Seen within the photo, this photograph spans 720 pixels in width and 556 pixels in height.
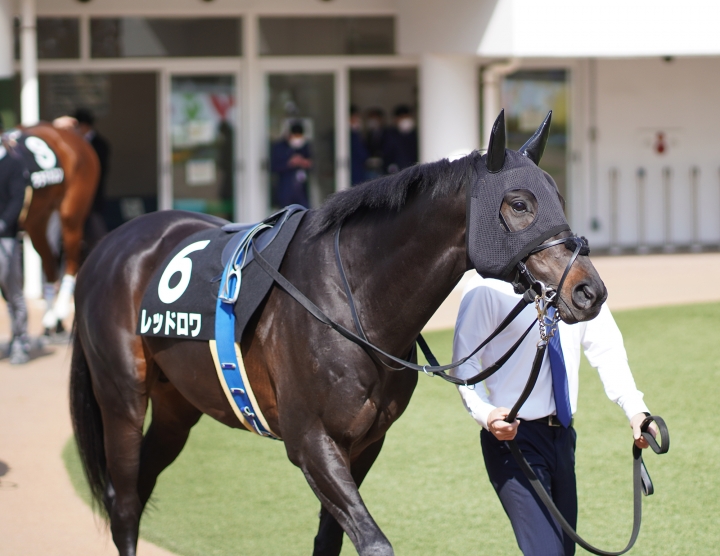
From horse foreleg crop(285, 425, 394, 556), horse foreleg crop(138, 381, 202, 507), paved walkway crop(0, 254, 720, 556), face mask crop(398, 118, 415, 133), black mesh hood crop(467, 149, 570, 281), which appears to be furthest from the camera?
face mask crop(398, 118, 415, 133)

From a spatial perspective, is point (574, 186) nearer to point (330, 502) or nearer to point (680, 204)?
point (680, 204)

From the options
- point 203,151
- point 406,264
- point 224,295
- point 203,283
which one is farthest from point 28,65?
point 406,264

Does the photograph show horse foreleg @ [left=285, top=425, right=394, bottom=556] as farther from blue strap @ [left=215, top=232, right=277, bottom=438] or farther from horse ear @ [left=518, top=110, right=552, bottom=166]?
horse ear @ [left=518, top=110, right=552, bottom=166]

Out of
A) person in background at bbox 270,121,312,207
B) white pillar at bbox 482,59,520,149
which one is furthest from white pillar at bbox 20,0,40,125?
white pillar at bbox 482,59,520,149

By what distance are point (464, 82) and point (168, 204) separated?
177 inches

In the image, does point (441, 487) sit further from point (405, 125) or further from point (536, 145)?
point (405, 125)

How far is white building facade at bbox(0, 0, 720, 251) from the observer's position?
12516mm

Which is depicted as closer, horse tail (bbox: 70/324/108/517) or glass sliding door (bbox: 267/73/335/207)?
horse tail (bbox: 70/324/108/517)

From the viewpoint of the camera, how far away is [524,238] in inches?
106

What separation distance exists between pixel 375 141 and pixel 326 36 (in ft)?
4.96

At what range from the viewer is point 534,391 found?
10.1 feet

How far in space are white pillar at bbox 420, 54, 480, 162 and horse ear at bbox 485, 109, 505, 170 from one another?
7.83m

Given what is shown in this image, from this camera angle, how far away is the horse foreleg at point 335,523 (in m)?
3.36

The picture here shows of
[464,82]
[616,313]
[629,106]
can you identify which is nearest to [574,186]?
[629,106]
